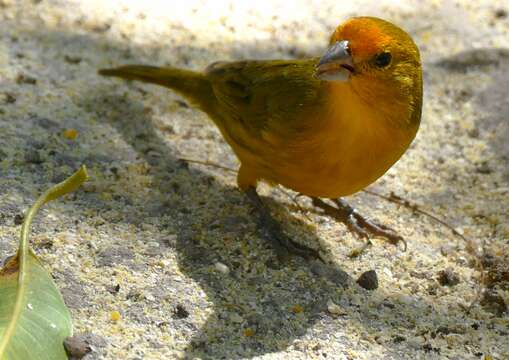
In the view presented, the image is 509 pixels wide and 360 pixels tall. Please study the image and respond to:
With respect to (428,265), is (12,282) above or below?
below

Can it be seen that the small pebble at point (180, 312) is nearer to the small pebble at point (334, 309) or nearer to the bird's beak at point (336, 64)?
the small pebble at point (334, 309)

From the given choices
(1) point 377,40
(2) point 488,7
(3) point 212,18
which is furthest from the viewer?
(2) point 488,7

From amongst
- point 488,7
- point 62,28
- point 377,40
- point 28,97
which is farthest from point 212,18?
point 377,40

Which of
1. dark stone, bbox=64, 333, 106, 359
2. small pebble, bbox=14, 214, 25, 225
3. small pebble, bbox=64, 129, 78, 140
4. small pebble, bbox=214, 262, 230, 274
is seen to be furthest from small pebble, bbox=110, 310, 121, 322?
small pebble, bbox=64, 129, 78, 140

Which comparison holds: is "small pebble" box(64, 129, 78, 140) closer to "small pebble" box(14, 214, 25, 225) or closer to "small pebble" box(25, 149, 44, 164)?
"small pebble" box(25, 149, 44, 164)

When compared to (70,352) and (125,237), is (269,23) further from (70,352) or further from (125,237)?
(70,352)

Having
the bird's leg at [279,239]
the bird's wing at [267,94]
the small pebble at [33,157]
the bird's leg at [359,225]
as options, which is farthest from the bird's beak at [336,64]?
the small pebble at [33,157]

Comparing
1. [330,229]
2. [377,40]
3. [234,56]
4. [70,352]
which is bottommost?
[70,352]
